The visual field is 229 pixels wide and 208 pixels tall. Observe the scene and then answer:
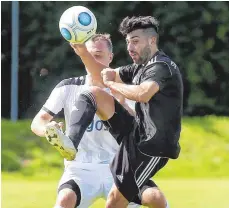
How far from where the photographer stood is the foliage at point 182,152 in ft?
48.8

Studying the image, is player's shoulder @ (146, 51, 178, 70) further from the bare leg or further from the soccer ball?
the bare leg

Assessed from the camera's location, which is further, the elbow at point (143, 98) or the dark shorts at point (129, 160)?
the dark shorts at point (129, 160)

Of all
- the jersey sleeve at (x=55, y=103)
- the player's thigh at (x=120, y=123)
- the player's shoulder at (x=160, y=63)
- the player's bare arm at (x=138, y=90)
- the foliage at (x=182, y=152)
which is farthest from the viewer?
the foliage at (x=182, y=152)

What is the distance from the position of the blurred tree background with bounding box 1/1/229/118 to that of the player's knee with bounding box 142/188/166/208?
39.7 ft

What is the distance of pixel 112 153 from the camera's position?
23.4 feet

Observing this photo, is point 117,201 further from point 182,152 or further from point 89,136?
point 182,152

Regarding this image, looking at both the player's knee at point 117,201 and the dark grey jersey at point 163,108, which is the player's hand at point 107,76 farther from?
the player's knee at point 117,201

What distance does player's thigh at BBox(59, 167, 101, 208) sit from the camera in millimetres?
6895

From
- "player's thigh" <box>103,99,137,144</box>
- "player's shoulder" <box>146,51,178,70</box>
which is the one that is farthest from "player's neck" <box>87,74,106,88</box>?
"player's shoulder" <box>146,51,178,70</box>

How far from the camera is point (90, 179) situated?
6988mm

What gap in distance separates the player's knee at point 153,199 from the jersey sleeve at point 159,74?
817mm

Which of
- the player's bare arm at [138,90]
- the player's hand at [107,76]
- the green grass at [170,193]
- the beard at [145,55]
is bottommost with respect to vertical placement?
the green grass at [170,193]

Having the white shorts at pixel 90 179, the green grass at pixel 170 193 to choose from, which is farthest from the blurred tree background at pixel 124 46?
the white shorts at pixel 90 179

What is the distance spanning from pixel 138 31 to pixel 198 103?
41.7 feet
